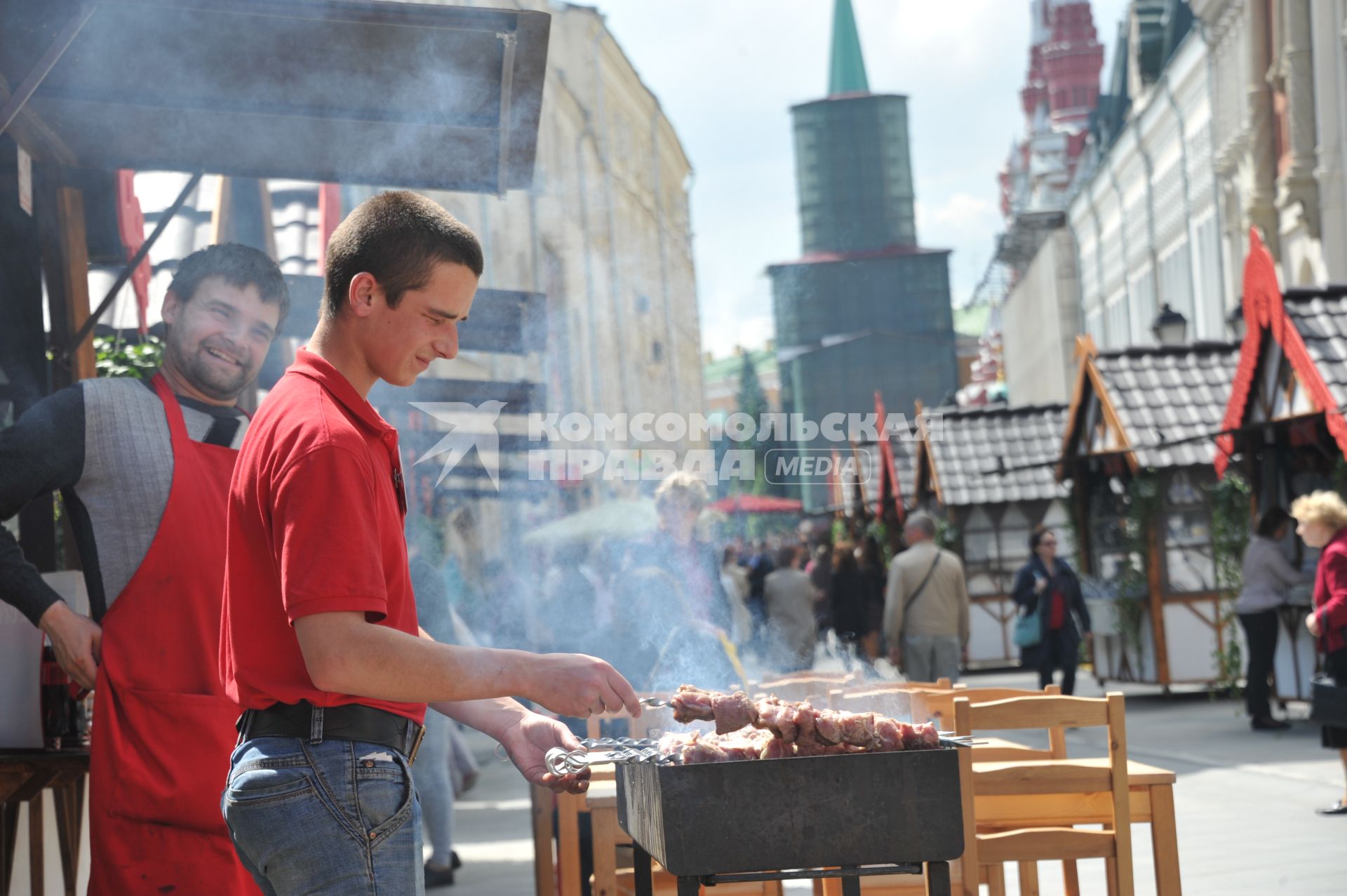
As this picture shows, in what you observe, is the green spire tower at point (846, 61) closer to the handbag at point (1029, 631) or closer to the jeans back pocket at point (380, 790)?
the handbag at point (1029, 631)

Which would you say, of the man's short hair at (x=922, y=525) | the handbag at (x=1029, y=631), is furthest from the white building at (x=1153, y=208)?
the man's short hair at (x=922, y=525)

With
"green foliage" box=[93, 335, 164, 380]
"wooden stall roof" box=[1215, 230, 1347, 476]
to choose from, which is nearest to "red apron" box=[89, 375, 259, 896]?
"green foliage" box=[93, 335, 164, 380]

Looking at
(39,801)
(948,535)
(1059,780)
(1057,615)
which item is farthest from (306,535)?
(948,535)

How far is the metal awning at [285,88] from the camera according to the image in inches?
157

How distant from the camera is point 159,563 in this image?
10.4 ft

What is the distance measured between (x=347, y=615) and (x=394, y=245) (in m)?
0.61

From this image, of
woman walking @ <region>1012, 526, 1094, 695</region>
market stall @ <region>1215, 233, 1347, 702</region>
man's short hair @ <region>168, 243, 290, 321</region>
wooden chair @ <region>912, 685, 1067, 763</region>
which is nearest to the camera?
man's short hair @ <region>168, 243, 290, 321</region>

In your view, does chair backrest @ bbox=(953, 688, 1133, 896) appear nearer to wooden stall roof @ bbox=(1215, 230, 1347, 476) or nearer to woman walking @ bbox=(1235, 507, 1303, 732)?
wooden stall roof @ bbox=(1215, 230, 1347, 476)

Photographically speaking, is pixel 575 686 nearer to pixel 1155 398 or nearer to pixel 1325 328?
pixel 1325 328

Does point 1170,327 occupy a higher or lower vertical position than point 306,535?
higher

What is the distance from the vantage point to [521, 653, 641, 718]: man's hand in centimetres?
230

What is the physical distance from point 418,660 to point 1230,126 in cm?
2663

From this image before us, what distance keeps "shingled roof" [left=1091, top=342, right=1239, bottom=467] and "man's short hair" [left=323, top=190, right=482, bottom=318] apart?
41.0 ft

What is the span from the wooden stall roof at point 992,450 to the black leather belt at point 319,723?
682 inches
